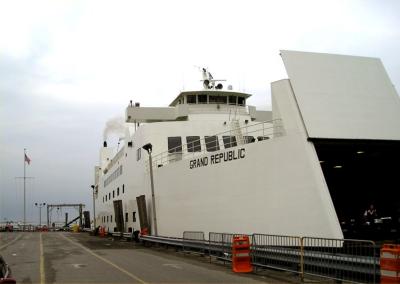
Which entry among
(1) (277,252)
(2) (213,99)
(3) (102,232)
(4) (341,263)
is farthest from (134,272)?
(3) (102,232)

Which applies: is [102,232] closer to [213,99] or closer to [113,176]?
[113,176]

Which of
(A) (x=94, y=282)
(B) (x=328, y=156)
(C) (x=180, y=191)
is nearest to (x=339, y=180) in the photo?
(B) (x=328, y=156)

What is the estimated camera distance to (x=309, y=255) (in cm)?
1150

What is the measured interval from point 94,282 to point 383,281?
20.9 ft

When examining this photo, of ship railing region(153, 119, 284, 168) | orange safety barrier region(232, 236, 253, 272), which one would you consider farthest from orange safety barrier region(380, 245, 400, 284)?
ship railing region(153, 119, 284, 168)

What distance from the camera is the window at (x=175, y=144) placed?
23750 millimetres

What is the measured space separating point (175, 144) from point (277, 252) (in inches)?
474

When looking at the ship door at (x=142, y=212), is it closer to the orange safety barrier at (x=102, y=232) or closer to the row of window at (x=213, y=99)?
the row of window at (x=213, y=99)

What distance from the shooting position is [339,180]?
74.7ft

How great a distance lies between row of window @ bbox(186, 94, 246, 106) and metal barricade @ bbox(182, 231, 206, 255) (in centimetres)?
935

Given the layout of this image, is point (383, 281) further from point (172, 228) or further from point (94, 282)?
point (172, 228)

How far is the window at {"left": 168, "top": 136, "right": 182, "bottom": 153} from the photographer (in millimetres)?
23750

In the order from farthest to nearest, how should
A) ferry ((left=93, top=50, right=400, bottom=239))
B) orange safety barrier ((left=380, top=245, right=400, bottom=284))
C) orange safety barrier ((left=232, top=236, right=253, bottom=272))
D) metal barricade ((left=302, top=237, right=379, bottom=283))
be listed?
ferry ((left=93, top=50, right=400, bottom=239))
orange safety barrier ((left=232, top=236, right=253, bottom=272))
metal barricade ((left=302, top=237, right=379, bottom=283))
orange safety barrier ((left=380, top=245, right=400, bottom=284))

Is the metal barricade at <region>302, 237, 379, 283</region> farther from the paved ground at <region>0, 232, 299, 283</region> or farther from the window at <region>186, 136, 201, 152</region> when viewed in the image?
the window at <region>186, 136, 201, 152</region>
